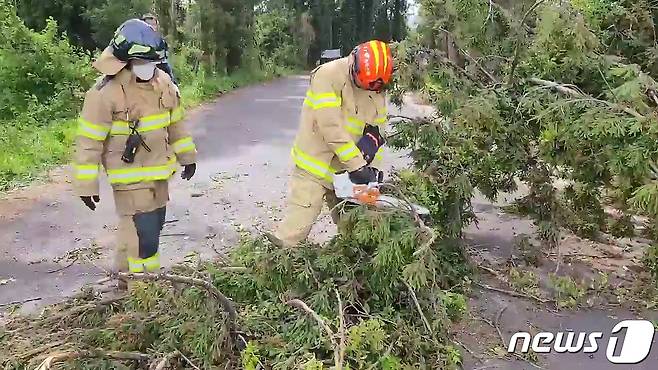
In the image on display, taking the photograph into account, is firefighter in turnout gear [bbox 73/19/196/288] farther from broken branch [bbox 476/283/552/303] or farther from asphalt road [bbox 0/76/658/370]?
broken branch [bbox 476/283/552/303]

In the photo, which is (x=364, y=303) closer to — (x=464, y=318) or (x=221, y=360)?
(x=221, y=360)

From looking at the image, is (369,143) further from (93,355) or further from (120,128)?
(93,355)

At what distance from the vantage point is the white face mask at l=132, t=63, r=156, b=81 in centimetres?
373

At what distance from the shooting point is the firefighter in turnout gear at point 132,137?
3707 millimetres

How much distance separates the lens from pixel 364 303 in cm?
326

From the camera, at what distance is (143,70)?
3.74m

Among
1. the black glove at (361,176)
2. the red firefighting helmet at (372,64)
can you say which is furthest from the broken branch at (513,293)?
the red firefighting helmet at (372,64)

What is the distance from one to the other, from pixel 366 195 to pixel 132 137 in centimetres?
136

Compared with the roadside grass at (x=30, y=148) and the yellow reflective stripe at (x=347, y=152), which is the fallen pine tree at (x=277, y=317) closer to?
the yellow reflective stripe at (x=347, y=152)

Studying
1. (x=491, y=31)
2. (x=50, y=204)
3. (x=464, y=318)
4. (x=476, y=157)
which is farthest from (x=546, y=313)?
(x=50, y=204)

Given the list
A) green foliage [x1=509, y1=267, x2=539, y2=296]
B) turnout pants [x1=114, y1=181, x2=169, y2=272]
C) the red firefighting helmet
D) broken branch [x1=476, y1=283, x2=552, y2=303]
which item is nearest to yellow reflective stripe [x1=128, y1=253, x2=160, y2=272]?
turnout pants [x1=114, y1=181, x2=169, y2=272]

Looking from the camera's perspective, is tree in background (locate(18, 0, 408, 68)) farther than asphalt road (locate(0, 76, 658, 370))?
Yes

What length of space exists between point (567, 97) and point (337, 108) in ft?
5.52

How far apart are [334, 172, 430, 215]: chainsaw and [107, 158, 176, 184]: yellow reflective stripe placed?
1.03 m
